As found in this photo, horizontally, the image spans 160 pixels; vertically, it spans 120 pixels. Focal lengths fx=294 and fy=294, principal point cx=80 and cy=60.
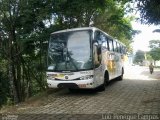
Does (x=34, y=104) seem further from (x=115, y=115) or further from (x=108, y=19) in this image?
(x=108, y=19)

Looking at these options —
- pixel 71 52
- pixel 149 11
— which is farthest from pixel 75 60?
pixel 149 11

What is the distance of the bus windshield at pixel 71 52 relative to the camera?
13250 mm

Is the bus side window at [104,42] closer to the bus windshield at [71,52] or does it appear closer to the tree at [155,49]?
the bus windshield at [71,52]

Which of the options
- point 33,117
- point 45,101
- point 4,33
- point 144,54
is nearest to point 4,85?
point 4,33

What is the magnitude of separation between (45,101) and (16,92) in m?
8.19

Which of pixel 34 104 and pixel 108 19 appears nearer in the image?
pixel 34 104

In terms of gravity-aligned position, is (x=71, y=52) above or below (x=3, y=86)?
above

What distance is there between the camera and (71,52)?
530 inches

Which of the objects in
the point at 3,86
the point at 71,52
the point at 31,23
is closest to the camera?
the point at 71,52

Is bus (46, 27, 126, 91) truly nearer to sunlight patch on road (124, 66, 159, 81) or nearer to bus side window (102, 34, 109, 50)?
bus side window (102, 34, 109, 50)

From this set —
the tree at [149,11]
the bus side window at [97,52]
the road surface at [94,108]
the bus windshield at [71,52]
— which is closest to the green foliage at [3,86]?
the bus windshield at [71,52]

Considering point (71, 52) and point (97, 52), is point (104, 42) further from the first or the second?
point (71, 52)

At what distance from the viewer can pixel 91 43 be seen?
13.4m

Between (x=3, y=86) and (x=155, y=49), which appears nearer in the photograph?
(x=3, y=86)
